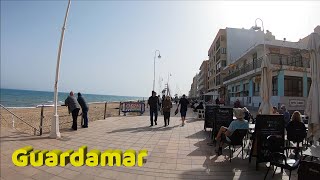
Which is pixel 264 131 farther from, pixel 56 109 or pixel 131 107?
pixel 131 107

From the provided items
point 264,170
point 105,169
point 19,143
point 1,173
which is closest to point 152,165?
point 105,169

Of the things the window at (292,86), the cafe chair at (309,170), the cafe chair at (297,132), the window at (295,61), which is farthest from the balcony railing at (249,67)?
the cafe chair at (309,170)

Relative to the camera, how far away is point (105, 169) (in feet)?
18.9

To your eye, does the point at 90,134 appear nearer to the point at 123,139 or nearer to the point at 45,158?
the point at 123,139

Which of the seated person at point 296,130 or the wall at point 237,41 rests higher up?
the wall at point 237,41

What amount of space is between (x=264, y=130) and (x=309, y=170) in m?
2.83

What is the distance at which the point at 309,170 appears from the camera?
12.4 feet

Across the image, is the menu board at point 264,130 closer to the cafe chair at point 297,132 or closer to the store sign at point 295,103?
the cafe chair at point 297,132

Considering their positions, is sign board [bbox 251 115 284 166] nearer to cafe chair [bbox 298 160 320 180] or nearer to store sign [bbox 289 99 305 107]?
cafe chair [bbox 298 160 320 180]

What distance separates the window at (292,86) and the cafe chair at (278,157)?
79.9 feet

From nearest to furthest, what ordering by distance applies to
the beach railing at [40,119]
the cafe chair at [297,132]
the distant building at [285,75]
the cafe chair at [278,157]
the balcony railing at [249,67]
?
the cafe chair at [278,157] < the cafe chair at [297,132] < the beach railing at [40,119] < the distant building at [285,75] < the balcony railing at [249,67]

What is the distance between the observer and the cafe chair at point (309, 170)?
12.1 feet

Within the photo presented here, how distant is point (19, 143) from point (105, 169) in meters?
4.14

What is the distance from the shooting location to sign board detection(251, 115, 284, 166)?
6.16m
